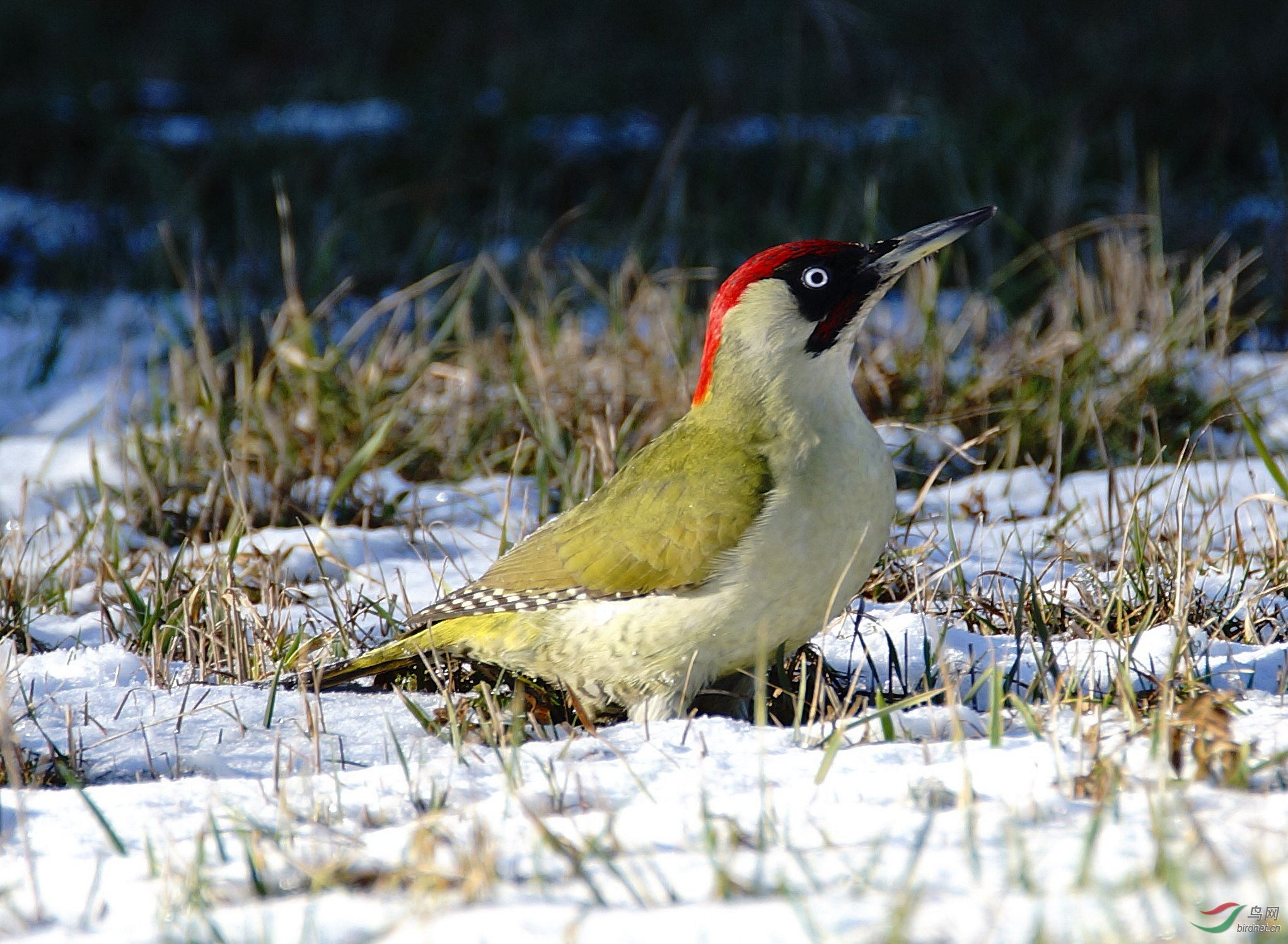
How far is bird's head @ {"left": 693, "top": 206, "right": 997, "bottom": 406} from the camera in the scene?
3.01m

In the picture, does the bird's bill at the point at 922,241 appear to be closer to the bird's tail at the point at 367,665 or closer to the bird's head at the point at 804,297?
the bird's head at the point at 804,297

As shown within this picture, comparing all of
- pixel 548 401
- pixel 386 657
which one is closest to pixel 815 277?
pixel 386 657

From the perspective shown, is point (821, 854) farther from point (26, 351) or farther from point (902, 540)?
point (26, 351)

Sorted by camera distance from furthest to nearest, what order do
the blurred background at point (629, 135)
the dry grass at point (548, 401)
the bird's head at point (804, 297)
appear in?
the blurred background at point (629, 135)
the dry grass at point (548, 401)
the bird's head at point (804, 297)

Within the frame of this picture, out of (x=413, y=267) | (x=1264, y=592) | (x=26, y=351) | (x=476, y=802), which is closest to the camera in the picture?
(x=476, y=802)

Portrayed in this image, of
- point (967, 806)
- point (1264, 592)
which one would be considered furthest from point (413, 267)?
point (967, 806)

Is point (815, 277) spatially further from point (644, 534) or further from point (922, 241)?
point (644, 534)

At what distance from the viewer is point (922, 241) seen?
308cm

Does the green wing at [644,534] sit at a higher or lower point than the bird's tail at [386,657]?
higher

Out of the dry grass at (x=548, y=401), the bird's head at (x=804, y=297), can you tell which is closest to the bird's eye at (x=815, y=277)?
the bird's head at (x=804, y=297)

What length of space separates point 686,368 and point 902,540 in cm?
111

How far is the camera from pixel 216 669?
10.2 feet

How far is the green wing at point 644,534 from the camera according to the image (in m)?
2.77

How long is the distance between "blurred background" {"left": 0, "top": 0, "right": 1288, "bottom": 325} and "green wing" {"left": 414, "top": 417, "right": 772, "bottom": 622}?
2.08 meters
